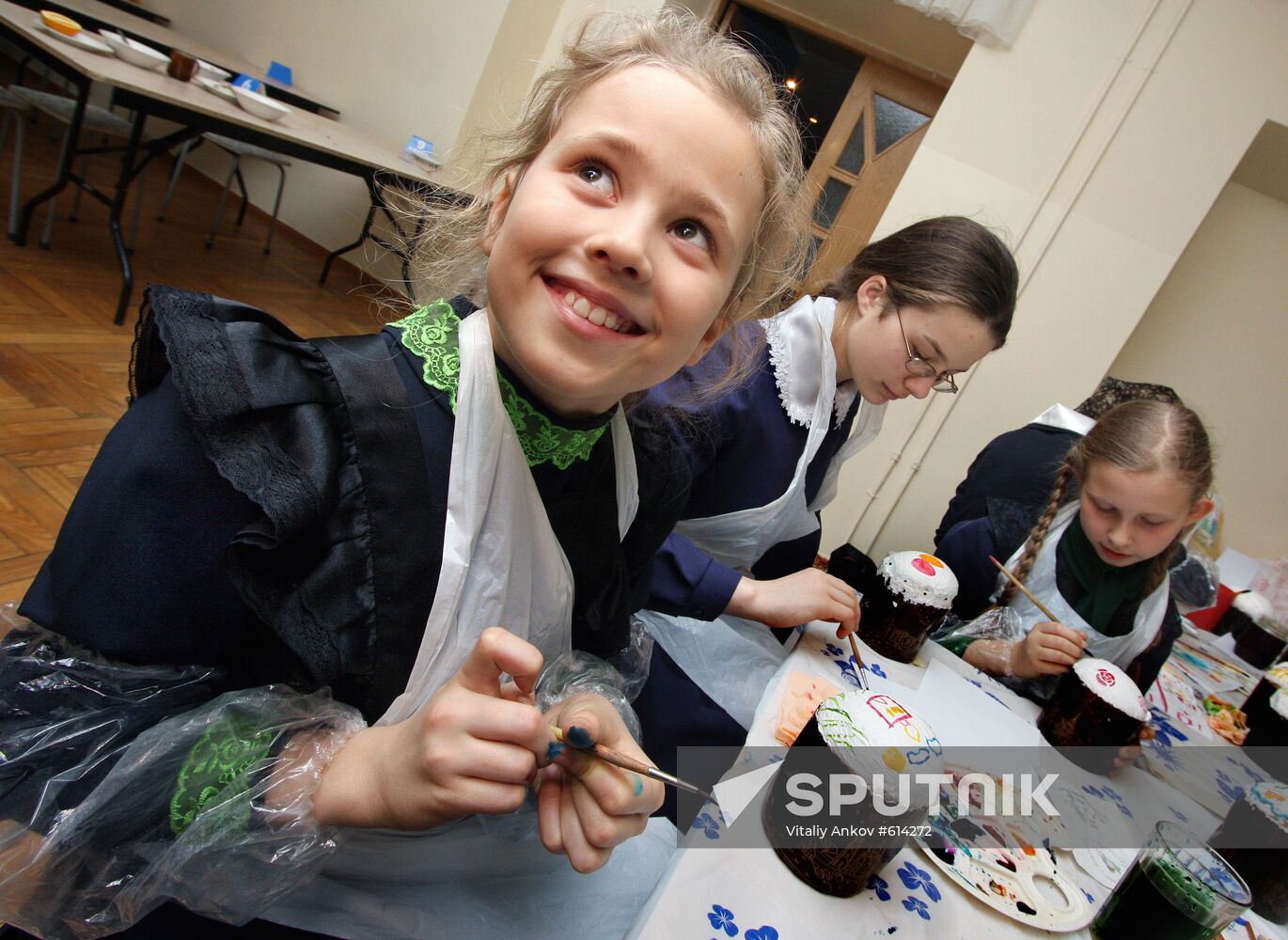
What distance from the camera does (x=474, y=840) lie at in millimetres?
713

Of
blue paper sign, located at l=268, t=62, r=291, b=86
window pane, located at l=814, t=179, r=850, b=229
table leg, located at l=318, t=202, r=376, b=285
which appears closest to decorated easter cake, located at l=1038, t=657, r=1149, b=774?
window pane, located at l=814, t=179, r=850, b=229

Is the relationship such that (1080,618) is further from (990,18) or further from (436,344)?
(990,18)

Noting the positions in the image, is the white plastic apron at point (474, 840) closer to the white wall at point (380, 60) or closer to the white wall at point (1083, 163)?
the white wall at point (1083, 163)

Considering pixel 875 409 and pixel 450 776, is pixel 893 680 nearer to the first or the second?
pixel 875 409

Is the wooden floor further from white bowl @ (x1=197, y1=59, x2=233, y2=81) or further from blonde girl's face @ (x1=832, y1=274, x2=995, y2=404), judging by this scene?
blonde girl's face @ (x1=832, y1=274, x2=995, y2=404)

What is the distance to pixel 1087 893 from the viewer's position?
0.86m

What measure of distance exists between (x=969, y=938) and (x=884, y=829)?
173mm

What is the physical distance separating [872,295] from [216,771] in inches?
56.5

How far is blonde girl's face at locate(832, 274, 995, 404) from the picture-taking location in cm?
148

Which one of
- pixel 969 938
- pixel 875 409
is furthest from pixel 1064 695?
pixel 875 409

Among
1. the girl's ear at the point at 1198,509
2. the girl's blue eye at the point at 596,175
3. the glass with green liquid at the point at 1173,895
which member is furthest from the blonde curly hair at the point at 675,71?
the girl's ear at the point at 1198,509

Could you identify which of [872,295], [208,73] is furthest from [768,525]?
[208,73]

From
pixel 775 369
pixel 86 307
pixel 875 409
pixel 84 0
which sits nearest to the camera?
pixel 775 369

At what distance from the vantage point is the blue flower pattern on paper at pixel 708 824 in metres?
0.72
